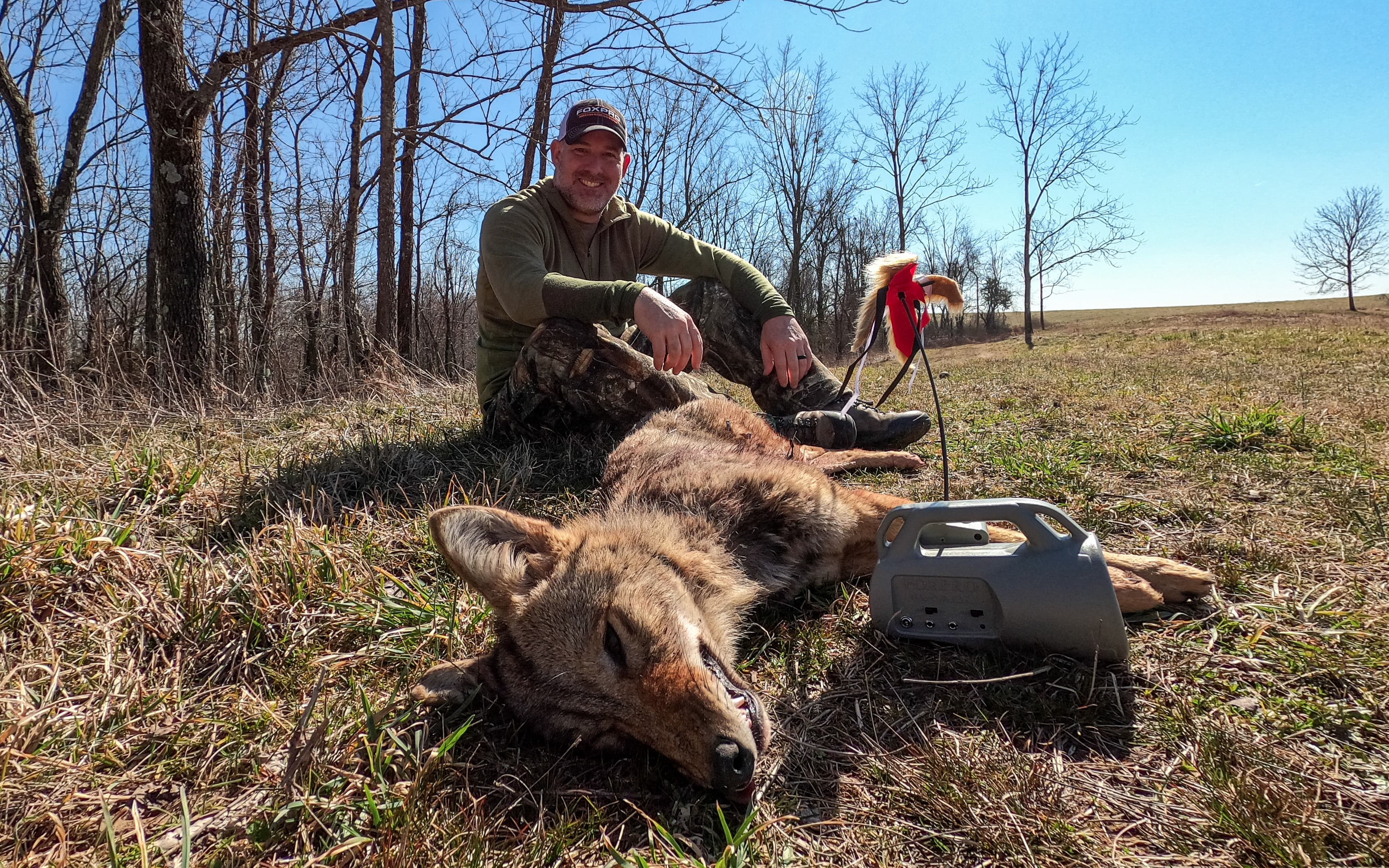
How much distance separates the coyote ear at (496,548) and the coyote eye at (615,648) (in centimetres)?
39

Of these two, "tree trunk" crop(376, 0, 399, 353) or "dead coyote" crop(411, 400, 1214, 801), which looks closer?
"dead coyote" crop(411, 400, 1214, 801)

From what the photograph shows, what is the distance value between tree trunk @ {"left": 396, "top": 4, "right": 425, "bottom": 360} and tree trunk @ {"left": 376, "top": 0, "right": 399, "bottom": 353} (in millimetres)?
179

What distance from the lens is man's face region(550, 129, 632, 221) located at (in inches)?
172

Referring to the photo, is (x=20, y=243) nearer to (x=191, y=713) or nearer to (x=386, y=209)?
(x=386, y=209)

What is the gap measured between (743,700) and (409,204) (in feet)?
38.3

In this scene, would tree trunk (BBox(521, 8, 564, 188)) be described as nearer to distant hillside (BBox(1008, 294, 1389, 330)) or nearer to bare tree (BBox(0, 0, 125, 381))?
bare tree (BBox(0, 0, 125, 381))

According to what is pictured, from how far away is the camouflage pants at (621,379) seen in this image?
398cm

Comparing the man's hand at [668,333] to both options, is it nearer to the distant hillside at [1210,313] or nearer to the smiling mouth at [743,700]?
the smiling mouth at [743,700]

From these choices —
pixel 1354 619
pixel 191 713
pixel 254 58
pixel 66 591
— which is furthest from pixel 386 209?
pixel 1354 619

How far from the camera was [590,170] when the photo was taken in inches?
174

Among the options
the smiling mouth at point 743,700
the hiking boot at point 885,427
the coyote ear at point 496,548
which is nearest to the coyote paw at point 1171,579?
the smiling mouth at point 743,700

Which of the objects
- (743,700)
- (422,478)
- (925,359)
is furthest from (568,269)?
(743,700)

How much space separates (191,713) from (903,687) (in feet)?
7.17

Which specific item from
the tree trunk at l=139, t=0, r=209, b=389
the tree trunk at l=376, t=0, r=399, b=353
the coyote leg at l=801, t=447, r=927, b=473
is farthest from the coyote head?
the tree trunk at l=376, t=0, r=399, b=353
